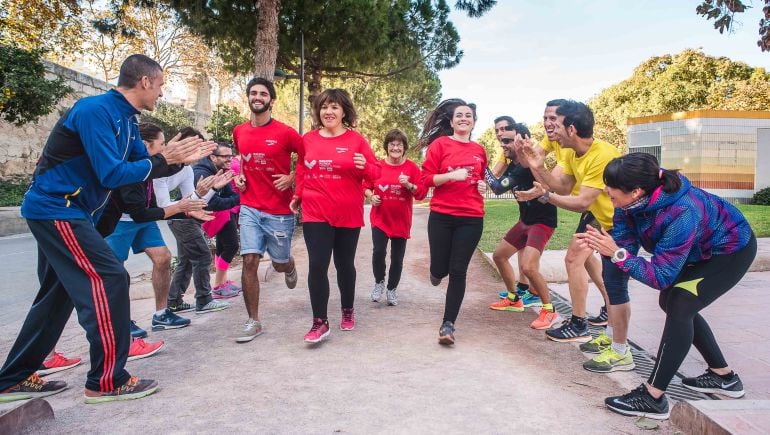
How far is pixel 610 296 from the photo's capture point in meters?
3.82

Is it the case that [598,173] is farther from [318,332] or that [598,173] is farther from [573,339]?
[318,332]

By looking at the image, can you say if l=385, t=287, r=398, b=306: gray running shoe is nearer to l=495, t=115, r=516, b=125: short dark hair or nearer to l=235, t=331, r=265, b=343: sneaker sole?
l=235, t=331, r=265, b=343: sneaker sole

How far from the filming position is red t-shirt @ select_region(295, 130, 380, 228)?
14.3 feet

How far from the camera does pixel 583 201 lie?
13.3 ft

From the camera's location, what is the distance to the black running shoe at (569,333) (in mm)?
4488

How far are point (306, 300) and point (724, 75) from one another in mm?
45213

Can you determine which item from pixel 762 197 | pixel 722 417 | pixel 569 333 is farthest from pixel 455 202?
pixel 762 197

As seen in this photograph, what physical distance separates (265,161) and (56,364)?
213 centimetres

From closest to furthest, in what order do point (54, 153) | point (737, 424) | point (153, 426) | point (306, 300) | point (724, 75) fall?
point (737, 424), point (153, 426), point (54, 153), point (306, 300), point (724, 75)

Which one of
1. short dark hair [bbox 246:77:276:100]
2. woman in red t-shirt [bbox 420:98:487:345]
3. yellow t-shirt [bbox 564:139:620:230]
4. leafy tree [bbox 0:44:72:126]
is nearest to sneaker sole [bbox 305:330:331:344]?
woman in red t-shirt [bbox 420:98:487:345]

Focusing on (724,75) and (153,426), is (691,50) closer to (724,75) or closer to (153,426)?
(724,75)

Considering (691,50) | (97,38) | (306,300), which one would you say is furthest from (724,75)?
(306,300)

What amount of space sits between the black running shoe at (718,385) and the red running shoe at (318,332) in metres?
2.55

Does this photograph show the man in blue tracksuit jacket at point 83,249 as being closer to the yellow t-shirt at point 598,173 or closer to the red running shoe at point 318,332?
the red running shoe at point 318,332
